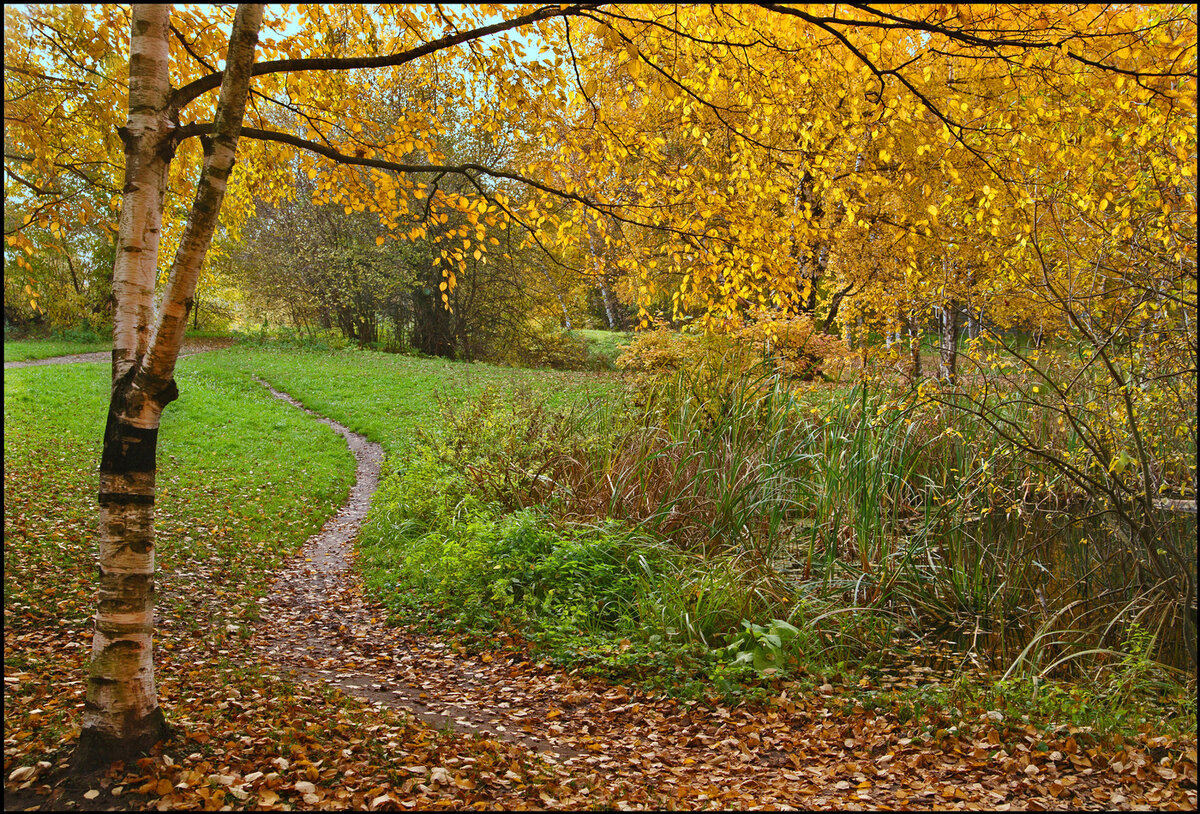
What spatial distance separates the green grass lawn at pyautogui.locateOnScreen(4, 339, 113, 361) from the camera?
62.0ft

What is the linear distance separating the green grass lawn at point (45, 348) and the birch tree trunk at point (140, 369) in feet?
63.8

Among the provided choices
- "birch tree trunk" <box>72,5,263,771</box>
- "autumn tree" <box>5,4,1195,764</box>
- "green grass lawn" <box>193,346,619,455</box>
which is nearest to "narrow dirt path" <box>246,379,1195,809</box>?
"birch tree trunk" <box>72,5,263,771</box>

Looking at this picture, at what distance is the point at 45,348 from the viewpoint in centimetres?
2056

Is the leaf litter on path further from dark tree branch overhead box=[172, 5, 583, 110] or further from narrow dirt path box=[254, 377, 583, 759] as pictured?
dark tree branch overhead box=[172, 5, 583, 110]

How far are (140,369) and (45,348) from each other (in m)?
22.9

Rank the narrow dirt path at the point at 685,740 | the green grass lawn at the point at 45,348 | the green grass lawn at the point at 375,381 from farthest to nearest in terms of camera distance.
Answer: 1. the green grass lawn at the point at 45,348
2. the green grass lawn at the point at 375,381
3. the narrow dirt path at the point at 685,740

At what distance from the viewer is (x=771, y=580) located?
195 inches

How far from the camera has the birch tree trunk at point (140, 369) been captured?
9.18ft

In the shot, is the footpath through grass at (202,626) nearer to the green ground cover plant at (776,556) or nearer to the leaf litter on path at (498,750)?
the leaf litter on path at (498,750)

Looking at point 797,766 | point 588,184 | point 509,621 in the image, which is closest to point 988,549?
point 797,766

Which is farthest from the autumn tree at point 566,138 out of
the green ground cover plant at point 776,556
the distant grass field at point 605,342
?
the distant grass field at point 605,342

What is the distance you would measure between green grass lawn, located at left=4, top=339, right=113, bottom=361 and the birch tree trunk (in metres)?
19.5

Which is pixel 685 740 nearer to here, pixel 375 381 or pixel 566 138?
pixel 566 138

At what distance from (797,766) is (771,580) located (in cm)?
165
